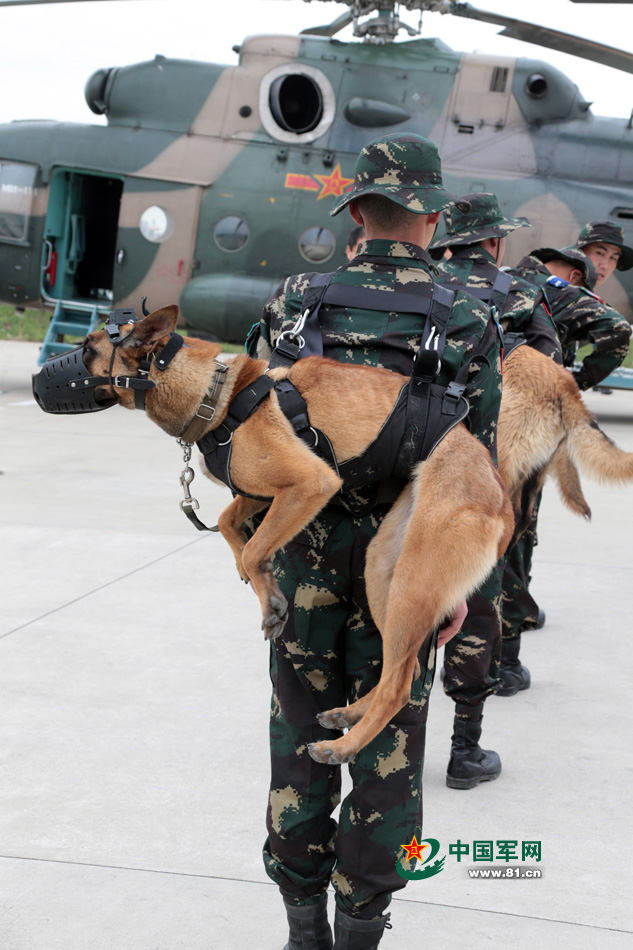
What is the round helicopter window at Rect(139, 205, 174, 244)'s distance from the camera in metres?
12.2

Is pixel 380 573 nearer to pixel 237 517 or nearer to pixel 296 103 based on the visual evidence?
pixel 237 517

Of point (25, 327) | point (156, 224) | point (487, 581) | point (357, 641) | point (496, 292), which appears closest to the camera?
point (357, 641)

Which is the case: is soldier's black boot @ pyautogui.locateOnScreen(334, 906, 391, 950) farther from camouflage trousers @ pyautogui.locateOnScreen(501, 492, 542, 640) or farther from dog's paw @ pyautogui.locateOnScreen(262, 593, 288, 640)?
camouflage trousers @ pyautogui.locateOnScreen(501, 492, 542, 640)

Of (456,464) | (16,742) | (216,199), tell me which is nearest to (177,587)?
(16,742)

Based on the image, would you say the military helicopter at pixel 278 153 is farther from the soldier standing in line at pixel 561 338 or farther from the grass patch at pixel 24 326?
the grass patch at pixel 24 326

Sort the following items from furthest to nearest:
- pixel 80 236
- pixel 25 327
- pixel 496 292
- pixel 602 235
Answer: pixel 25 327 < pixel 80 236 < pixel 602 235 < pixel 496 292

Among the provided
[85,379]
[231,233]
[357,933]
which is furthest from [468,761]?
[231,233]

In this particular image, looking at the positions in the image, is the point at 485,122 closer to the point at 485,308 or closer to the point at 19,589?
the point at 19,589

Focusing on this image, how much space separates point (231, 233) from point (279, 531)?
10558mm

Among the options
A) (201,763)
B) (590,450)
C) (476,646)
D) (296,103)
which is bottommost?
(201,763)

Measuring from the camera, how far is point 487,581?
3449mm

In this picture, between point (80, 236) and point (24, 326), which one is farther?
point (24, 326)

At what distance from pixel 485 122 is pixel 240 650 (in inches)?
363

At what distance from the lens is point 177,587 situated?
5.61 metres
